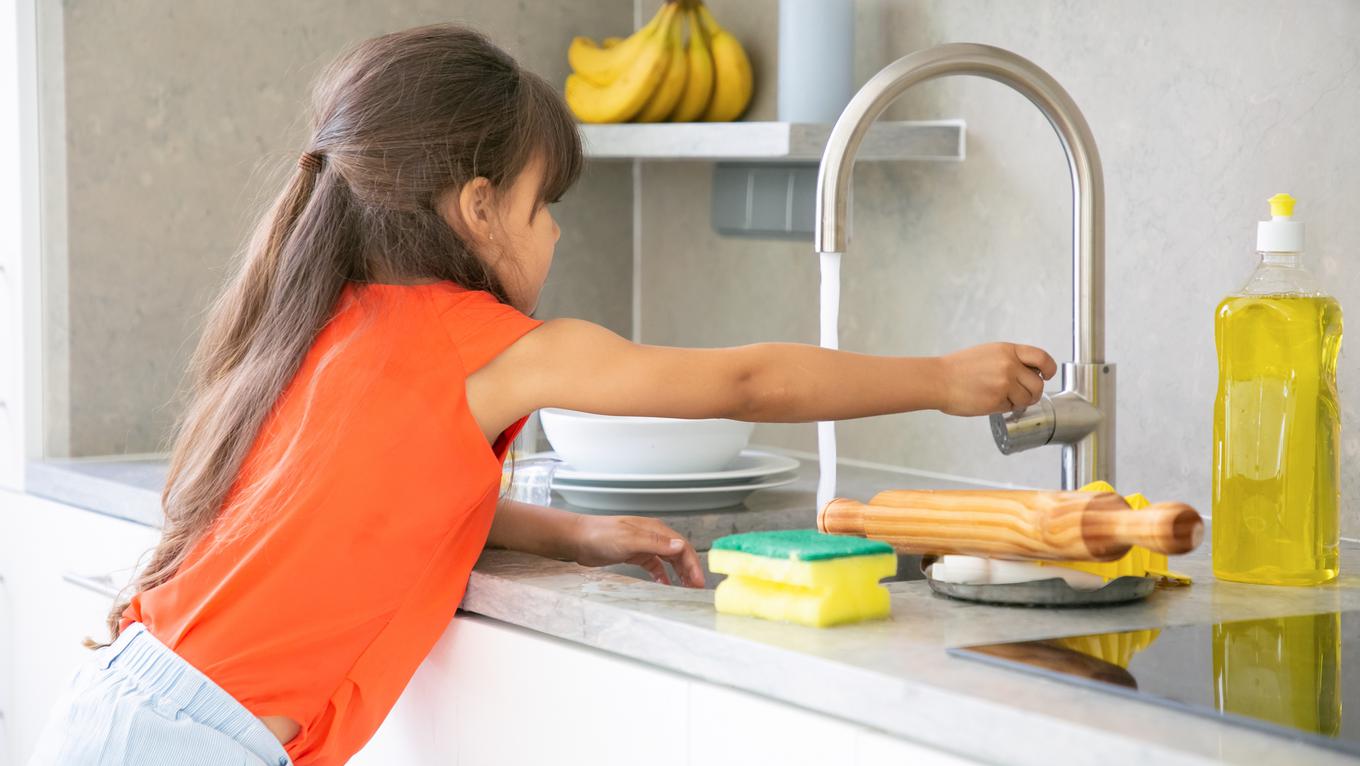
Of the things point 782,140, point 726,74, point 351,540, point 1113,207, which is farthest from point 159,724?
point 726,74

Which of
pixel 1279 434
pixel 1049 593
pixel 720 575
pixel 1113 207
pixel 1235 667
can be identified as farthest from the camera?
pixel 1113 207

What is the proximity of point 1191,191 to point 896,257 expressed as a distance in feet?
1.29

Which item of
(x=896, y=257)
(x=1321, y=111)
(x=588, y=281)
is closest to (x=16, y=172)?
(x=588, y=281)

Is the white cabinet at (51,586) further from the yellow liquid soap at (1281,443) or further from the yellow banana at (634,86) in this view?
the yellow liquid soap at (1281,443)

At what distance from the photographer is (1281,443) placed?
3.35 feet

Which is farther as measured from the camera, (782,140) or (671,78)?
(671,78)

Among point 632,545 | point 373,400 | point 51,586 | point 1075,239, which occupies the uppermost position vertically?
point 1075,239

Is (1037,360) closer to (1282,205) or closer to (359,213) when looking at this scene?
(1282,205)

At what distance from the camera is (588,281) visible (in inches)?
82.4

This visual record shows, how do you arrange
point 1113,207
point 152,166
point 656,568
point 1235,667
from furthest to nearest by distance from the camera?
1. point 152,166
2. point 1113,207
3. point 656,568
4. point 1235,667

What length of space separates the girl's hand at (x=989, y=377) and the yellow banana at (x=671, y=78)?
0.81m

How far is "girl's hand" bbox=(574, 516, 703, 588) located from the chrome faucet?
0.40 ft

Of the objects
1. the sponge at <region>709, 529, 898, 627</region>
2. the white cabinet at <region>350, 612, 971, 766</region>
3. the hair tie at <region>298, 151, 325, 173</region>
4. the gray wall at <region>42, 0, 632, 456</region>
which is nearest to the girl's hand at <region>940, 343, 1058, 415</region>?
the sponge at <region>709, 529, 898, 627</region>

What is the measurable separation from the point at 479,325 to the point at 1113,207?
2.36ft
